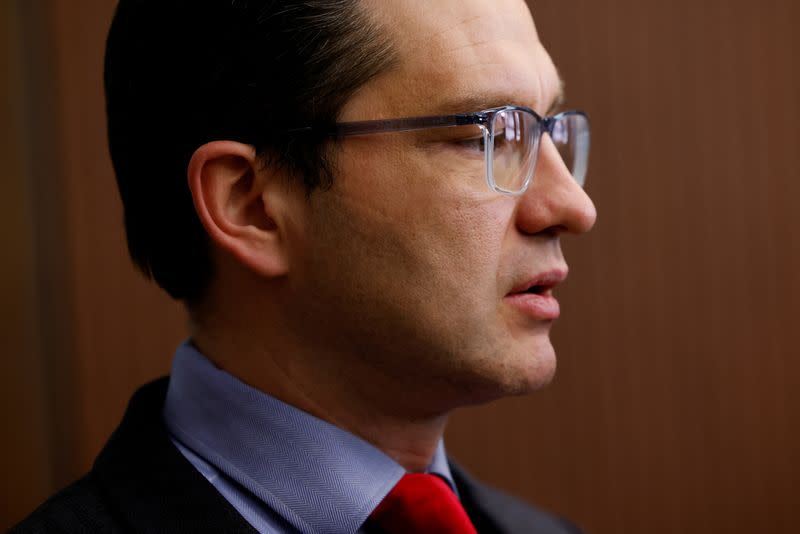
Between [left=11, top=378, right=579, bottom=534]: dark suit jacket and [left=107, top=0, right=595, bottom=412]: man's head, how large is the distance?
0.58 feet

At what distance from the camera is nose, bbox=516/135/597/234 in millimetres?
1016

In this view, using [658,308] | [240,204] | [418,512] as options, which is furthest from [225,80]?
[658,308]

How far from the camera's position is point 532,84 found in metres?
1.03

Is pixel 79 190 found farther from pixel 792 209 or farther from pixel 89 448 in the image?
pixel 792 209

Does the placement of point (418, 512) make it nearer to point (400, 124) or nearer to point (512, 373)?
point (512, 373)

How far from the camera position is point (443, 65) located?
3.20 ft

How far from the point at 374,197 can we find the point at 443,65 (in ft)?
0.60

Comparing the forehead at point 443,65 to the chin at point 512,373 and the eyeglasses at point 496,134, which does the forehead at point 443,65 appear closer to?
the eyeglasses at point 496,134

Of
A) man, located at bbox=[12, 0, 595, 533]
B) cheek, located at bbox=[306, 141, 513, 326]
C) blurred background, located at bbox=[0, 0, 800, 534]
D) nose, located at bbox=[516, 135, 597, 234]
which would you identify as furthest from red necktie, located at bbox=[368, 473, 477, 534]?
blurred background, located at bbox=[0, 0, 800, 534]

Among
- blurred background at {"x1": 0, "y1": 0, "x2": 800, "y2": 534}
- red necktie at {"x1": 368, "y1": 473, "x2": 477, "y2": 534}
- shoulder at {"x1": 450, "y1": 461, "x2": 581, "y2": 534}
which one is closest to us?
red necktie at {"x1": 368, "y1": 473, "x2": 477, "y2": 534}

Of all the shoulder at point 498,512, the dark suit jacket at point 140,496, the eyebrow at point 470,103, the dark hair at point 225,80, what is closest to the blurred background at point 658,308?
the shoulder at point 498,512

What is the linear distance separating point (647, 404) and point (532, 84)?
96 cm

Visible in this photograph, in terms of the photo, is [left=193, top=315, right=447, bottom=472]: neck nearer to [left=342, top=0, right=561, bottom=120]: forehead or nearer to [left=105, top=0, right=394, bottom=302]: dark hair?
[left=105, top=0, right=394, bottom=302]: dark hair

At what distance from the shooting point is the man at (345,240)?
961 millimetres
